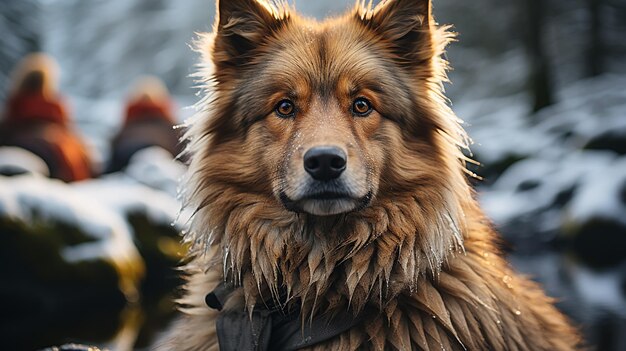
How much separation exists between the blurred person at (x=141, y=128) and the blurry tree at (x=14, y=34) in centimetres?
1117

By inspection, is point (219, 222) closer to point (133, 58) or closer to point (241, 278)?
point (241, 278)

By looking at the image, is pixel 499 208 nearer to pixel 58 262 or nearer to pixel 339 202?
pixel 58 262

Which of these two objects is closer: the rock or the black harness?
the black harness

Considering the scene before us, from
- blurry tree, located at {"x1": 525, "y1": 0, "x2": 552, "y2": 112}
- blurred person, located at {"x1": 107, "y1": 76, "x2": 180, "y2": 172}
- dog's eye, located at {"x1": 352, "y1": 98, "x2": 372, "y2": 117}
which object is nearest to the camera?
dog's eye, located at {"x1": 352, "y1": 98, "x2": 372, "y2": 117}

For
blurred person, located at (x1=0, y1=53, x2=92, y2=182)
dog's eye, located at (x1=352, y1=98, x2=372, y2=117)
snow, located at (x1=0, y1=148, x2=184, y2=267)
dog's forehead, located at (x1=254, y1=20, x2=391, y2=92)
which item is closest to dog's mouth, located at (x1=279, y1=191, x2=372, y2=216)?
dog's eye, located at (x1=352, y1=98, x2=372, y2=117)

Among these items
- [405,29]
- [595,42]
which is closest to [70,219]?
[405,29]

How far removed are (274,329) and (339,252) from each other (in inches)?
20.2

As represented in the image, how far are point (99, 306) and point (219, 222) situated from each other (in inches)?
194

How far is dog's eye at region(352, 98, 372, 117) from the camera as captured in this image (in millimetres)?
3877

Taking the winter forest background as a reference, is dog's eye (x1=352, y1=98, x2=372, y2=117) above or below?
above

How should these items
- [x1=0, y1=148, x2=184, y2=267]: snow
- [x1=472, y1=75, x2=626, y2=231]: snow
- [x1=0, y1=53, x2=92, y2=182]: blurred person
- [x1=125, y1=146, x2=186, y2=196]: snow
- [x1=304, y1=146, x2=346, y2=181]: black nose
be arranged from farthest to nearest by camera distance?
[x1=125, y1=146, x2=186, y2=196]: snow < [x1=472, y1=75, x2=626, y2=231]: snow < [x1=0, y1=53, x2=92, y2=182]: blurred person < [x1=0, y1=148, x2=184, y2=267]: snow < [x1=304, y1=146, x2=346, y2=181]: black nose

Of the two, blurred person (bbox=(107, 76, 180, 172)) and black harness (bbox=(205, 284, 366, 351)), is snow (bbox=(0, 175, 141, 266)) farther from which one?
black harness (bbox=(205, 284, 366, 351))

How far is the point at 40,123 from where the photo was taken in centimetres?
1095

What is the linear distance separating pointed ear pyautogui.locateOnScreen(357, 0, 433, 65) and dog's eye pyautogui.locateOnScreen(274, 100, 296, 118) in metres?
0.67
